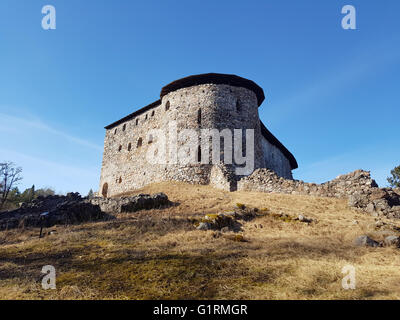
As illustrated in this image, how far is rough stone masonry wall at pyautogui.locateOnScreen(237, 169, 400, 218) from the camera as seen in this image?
474 inches

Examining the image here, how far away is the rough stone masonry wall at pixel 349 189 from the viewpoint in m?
12.0

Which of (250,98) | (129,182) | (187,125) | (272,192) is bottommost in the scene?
(272,192)

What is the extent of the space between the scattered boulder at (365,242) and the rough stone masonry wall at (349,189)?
478 centimetres

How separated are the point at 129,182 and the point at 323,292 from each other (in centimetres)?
2658

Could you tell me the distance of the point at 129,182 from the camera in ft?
94.7

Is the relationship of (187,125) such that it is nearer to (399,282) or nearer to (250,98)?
(250,98)

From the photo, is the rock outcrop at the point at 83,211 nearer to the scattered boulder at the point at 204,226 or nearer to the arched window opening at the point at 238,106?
the scattered boulder at the point at 204,226

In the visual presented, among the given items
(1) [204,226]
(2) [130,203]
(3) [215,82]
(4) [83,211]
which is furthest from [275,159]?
(4) [83,211]

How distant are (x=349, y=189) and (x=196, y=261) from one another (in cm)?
1161

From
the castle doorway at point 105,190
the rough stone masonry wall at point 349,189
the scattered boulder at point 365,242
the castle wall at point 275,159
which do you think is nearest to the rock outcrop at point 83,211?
the rough stone masonry wall at point 349,189

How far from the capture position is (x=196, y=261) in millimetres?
6016

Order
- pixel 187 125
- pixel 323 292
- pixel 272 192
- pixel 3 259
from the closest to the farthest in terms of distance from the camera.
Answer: pixel 323 292 → pixel 3 259 → pixel 272 192 → pixel 187 125

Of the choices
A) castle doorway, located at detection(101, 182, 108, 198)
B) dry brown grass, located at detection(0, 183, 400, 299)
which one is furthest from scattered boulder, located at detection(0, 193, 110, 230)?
castle doorway, located at detection(101, 182, 108, 198)
